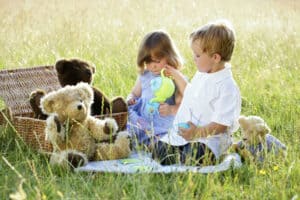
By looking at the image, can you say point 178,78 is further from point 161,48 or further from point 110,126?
point 110,126

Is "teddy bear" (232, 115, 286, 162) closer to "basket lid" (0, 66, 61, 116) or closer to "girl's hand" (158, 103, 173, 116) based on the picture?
"girl's hand" (158, 103, 173, 116)

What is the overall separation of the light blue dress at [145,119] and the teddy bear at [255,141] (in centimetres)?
58

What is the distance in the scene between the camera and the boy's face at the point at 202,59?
434cm

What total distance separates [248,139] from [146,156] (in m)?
0.71

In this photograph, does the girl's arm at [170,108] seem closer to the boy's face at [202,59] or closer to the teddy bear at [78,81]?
the teddy bear at [78,81]

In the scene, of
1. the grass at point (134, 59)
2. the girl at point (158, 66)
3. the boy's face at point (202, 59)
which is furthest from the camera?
the girl at point (158, 66)

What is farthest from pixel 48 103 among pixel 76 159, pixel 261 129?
pixel 261 129

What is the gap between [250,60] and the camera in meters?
6.89

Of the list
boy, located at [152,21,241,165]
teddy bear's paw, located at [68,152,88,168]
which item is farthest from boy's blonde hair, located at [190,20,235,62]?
teddy bear's paw, located at [68,152,88,168]

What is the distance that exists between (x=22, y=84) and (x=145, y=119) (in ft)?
3.56

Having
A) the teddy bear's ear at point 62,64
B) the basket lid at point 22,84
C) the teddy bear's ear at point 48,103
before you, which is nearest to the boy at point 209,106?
the teddy bear's ear at point 48,103

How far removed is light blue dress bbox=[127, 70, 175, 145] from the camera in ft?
15.6

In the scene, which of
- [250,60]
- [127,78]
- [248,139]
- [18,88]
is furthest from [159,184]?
[250,60]

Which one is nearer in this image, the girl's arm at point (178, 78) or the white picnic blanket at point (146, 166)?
the white picnic blanket at point (146, 166)
